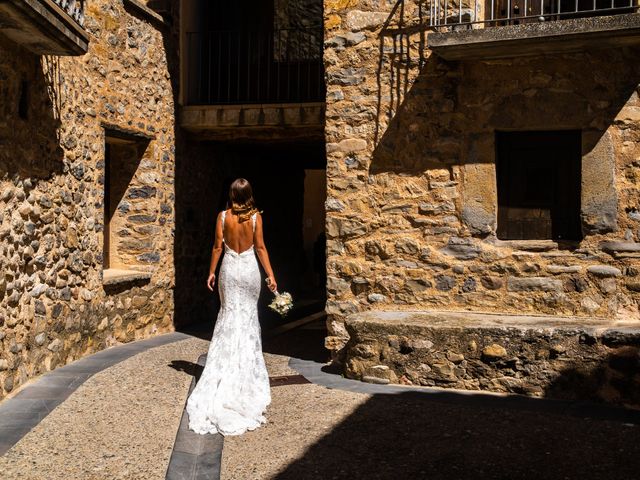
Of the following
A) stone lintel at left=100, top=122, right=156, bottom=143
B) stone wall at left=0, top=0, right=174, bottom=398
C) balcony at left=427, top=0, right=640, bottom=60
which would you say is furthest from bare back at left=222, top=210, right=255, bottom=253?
stone lintel at left=100, top=122, right=156, bottom=143

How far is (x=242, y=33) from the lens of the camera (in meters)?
10.7

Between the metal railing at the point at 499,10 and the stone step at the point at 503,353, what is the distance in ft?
8.69

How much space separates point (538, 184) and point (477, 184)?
1.87 feet

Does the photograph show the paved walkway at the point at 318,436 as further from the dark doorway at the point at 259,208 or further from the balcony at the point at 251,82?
the balcony at the point at 251,82

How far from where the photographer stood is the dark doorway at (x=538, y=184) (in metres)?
6.81

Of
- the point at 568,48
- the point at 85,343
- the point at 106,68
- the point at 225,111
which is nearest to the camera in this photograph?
the point at 568,48

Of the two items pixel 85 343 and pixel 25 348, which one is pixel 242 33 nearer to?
pixel 85 343

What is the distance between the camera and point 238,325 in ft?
19.1

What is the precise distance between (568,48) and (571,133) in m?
0.79

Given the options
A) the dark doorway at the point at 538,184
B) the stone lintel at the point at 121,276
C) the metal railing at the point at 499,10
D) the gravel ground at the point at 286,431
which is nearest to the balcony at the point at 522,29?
the metal railing at the point at 499,10

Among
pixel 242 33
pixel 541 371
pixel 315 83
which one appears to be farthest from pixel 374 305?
pixel 242 33

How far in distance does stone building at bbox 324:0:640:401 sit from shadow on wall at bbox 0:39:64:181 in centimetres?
255

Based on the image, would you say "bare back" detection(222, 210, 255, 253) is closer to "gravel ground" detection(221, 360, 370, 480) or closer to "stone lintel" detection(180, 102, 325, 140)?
"gravel ground" detection(221, 360, 370, 480)

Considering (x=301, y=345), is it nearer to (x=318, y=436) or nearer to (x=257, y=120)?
(x=257, y=120)
